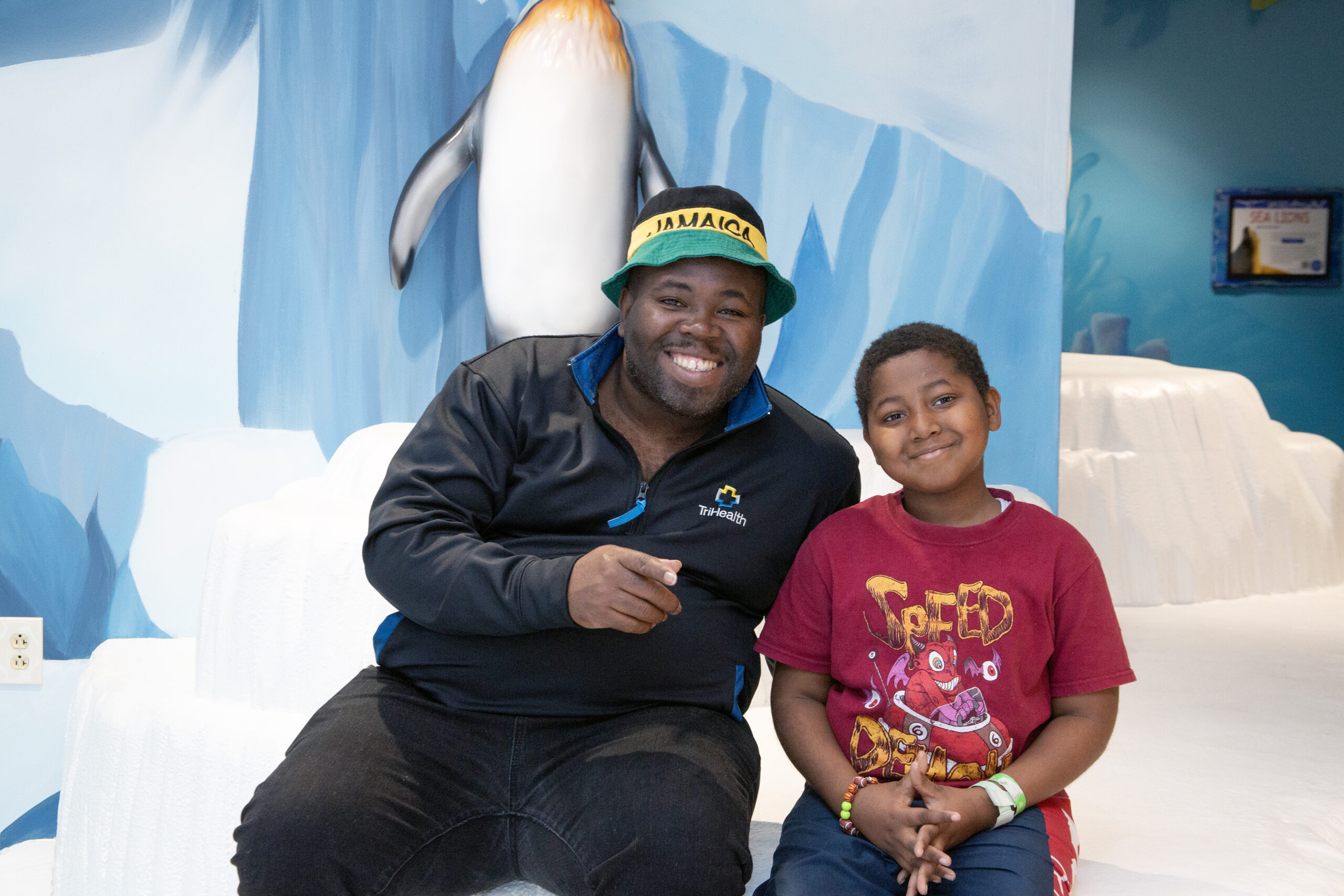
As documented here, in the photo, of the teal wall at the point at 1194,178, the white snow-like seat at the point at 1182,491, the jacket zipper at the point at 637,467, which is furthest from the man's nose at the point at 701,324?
the teal wall at the point at 1194,178

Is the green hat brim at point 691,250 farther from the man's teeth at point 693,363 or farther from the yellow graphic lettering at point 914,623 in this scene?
the yellow graphic lettering at point 914,623

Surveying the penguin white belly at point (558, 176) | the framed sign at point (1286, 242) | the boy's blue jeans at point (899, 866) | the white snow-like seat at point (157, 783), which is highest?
the framed sign at point (1286, 242)

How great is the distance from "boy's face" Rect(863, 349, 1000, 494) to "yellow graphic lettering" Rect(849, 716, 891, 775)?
0.25 meters

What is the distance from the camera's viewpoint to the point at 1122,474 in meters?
2.97

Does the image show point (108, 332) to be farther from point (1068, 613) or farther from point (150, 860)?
point (1068, 613)

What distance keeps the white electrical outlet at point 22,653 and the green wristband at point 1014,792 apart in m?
2.15

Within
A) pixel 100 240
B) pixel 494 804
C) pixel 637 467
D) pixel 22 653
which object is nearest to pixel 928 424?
pixel 637 467

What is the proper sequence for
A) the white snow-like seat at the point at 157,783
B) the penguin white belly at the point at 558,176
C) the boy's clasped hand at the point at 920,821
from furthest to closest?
the penguin white belly at the point at 558,176, the white snow-like seat at the point at 157,783, the boy's clasped hand at the point at 920,821

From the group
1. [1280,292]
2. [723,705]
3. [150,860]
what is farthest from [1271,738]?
[1280,292]

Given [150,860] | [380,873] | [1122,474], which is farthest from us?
[1122,474]

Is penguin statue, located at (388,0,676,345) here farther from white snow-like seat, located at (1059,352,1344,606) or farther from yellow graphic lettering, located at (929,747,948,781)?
white snow-like seat, located at (1059,352,1344,606)

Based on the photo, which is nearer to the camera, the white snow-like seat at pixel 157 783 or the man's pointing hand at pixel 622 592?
the man's pointing hand at pixel 622 592

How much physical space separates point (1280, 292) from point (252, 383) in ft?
14.7

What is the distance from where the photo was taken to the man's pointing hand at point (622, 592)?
904mm
